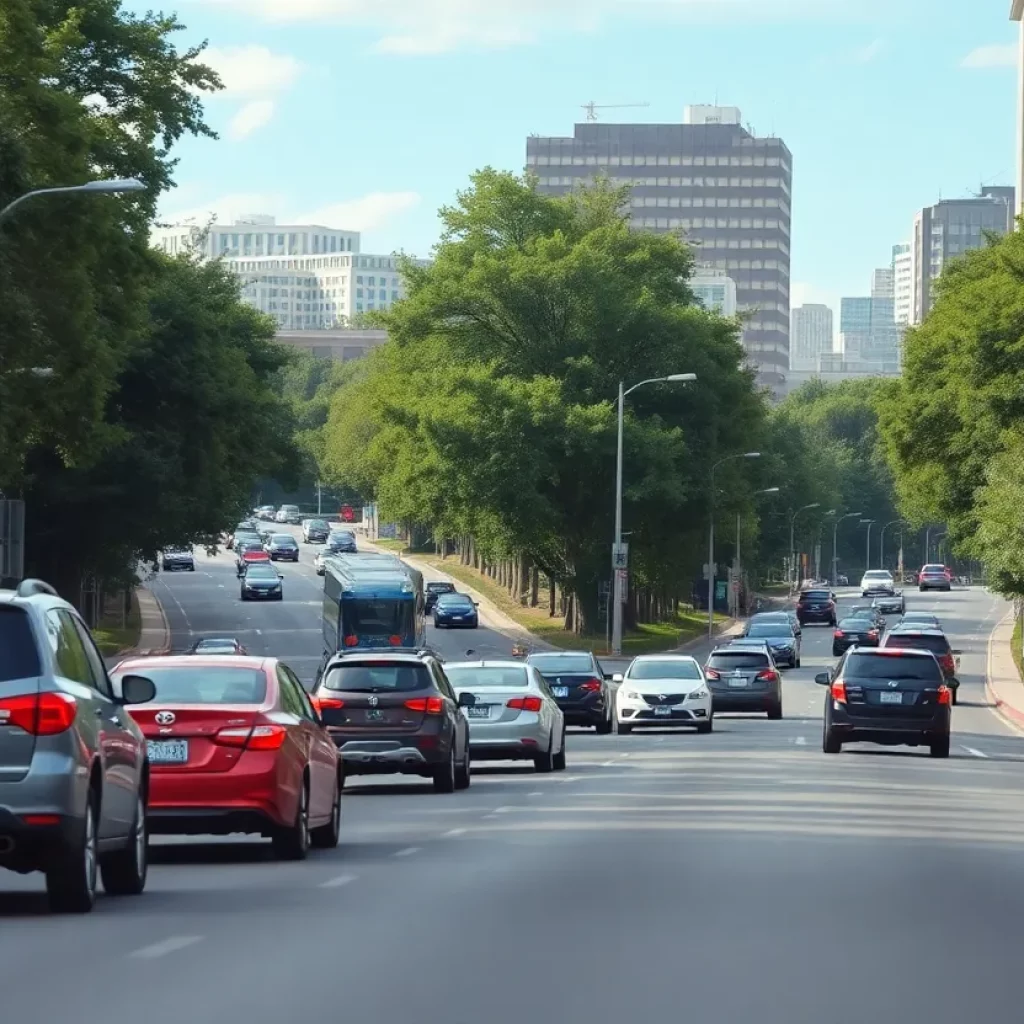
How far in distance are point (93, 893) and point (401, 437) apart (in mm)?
79769

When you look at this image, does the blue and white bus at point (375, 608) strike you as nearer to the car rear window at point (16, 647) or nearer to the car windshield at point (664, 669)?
the car windshield at point (664, 669)

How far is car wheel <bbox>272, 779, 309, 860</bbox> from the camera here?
57.2 ft

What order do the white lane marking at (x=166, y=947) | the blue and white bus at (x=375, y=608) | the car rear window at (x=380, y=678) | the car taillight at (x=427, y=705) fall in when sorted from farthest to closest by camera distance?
1. the blue and white bus at (x=375, y=608)
2. the car rear window at (x=380, y=678)
3. the car taillight at (x=427, y=705)
4. the white lane marking at (x=166, y=947)

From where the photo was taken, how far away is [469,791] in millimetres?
27266

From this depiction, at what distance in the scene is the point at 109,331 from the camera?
5000 cm

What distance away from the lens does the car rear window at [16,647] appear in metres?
12.6

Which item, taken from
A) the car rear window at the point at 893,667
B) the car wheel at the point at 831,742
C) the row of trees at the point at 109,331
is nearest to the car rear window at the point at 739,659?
the row of trees at the point at 109,331

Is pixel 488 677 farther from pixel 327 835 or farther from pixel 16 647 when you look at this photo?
pixel 16 647

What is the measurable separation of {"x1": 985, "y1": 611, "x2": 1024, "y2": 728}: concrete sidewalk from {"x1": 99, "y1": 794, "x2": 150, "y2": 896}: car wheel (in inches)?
1565

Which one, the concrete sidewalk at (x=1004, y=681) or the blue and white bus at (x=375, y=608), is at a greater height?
the blue and white bus at (x=375, y=608)

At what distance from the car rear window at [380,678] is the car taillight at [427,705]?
0.25m

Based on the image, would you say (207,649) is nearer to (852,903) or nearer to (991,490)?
(991,490)

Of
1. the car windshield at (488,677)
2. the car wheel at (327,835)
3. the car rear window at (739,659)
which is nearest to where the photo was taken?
the car wheel at (327,835)

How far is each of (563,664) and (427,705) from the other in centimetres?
1792
